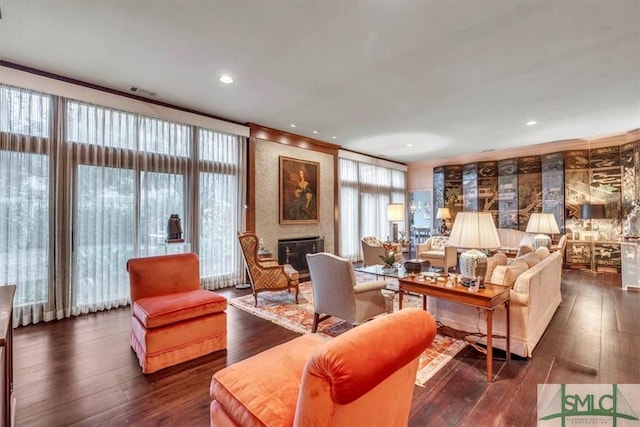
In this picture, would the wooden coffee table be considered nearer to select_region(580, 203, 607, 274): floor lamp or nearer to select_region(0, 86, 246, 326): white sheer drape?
select_region(0, 86, 246, 326): white sheer drape

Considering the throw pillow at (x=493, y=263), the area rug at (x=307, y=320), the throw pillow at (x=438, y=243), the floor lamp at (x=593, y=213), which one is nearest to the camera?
the area rug at (x=307, y=320)

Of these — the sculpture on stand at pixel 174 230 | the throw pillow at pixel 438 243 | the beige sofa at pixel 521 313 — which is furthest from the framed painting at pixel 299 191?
the beige sofa at pixel 521 313

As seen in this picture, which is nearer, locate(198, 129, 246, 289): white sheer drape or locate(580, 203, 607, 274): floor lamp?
locate(198, 129, 246, 289): white sheer drape

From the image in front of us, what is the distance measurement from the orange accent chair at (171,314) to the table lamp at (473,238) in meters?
2.34

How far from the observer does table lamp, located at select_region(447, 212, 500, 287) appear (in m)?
2.54

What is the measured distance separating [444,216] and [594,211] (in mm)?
3195

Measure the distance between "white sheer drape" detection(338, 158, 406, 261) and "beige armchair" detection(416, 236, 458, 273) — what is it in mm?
1904

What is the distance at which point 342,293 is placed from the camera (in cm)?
297

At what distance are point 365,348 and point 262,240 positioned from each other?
4910 millimetres

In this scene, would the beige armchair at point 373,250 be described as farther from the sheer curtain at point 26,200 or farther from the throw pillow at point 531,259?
the sheer curtain at point 26,200

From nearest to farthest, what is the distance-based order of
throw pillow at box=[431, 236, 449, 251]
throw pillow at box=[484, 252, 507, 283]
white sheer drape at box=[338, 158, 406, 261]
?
throw pillow at box=[484, 252, 507, 283] → throw pillow at box=[431, 236, 449, 251] → white sheer drape at box=[338, 158, 406, 261]

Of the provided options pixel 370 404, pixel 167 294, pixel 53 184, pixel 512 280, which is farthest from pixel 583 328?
pixel 53 184

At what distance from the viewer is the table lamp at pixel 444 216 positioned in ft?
27.9

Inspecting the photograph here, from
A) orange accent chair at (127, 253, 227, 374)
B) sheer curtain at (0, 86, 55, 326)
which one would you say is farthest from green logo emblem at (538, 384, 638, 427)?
sheer curtain at (0, 86, 55, 326)
